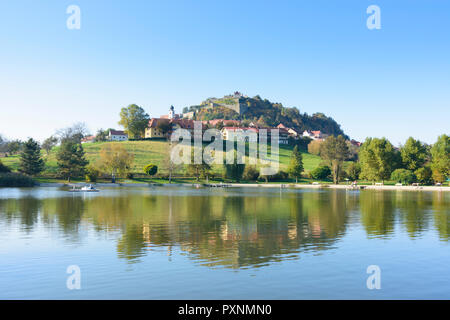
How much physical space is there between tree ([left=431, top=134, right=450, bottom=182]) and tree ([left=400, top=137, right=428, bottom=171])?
223 inches

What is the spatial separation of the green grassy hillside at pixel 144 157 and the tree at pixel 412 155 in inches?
1420

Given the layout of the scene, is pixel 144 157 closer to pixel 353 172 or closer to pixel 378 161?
pixel 353 172

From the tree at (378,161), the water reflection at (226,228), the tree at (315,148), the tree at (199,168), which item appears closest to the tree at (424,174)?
the tree at (378,161)

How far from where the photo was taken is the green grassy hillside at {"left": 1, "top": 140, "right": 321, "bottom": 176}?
127m

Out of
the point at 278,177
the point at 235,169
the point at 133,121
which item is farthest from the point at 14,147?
the point at 278,177

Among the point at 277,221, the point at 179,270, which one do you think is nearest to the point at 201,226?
the point at 277,221

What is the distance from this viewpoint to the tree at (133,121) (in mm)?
183625

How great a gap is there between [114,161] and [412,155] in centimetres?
9754

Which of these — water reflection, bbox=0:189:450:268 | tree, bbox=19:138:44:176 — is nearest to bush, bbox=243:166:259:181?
tree, bbox=19:138:44:176

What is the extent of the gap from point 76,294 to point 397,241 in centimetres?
2137

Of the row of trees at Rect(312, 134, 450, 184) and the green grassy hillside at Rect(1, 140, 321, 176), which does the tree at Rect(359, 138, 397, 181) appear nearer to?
the row of trees at Rect(312, 134, 450, 184)

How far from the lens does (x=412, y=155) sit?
131m
